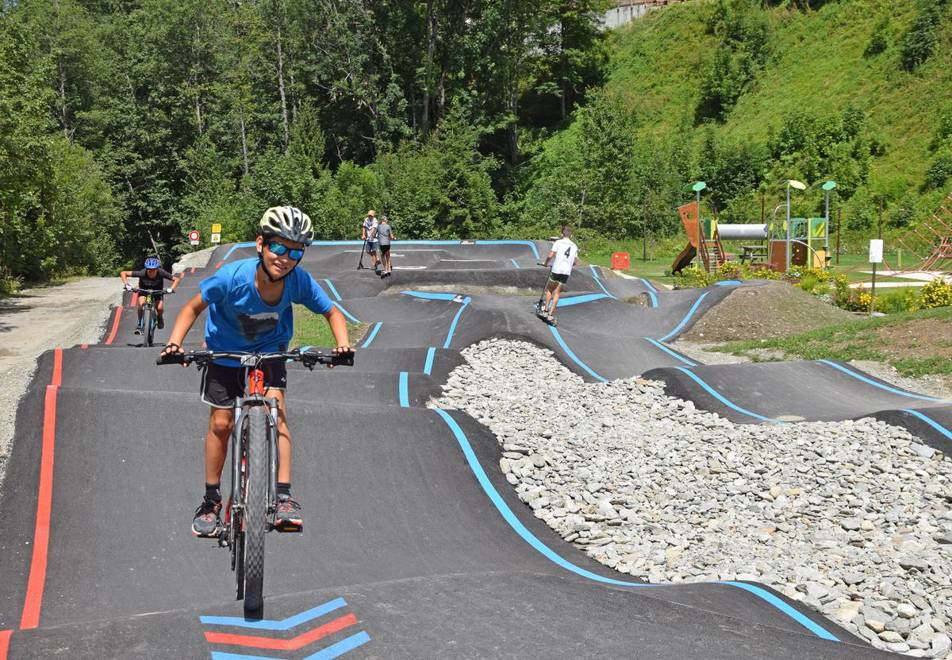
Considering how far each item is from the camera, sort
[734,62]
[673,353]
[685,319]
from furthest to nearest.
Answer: [734,62] < [685,319] < [673,353]

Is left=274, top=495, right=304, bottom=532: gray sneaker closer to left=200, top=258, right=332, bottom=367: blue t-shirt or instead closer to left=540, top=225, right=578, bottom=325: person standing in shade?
left=200, top=258, right=332, bottom=367: blue t-shirt

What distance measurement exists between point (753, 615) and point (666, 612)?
102 centimetres

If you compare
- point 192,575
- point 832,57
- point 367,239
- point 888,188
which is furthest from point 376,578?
point 832,57

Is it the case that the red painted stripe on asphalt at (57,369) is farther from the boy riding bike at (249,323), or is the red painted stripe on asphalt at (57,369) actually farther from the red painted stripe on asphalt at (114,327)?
the boy riding bike at (249,323)

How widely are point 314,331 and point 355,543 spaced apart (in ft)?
46.6

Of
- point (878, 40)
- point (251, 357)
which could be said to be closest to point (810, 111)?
point (878, 40)

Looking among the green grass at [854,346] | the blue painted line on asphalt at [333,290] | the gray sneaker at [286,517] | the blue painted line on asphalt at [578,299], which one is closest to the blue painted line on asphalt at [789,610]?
the gray sneaker at [286,517]

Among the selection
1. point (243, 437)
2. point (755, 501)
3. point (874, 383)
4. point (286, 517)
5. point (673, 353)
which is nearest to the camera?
point (286, 517)

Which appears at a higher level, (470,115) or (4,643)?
(470,115)

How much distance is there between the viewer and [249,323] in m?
5.52

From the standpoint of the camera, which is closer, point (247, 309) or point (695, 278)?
point (247, 309)

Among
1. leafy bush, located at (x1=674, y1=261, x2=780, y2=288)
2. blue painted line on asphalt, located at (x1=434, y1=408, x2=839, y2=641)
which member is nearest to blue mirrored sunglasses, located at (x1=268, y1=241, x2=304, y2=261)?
blue painted line on asphalt, located at (x1=434, y1=408, x2=839, y2=641)

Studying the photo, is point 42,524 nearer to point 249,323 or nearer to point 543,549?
point 249,323

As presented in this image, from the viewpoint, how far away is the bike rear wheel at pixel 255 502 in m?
4.88
